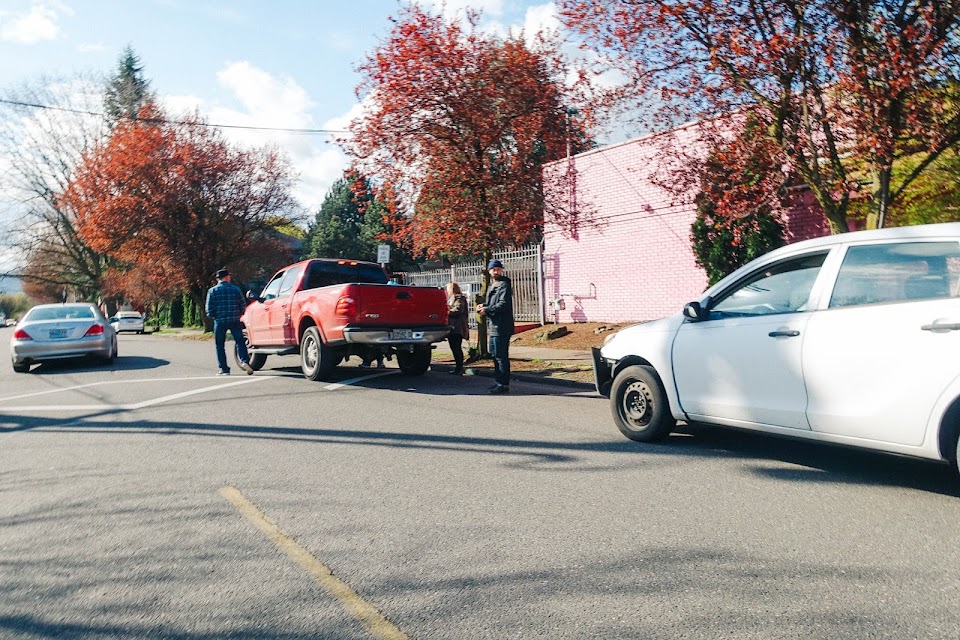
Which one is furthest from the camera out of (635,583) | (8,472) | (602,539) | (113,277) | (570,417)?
(113,277)

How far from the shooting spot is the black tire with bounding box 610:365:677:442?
21.3 ft

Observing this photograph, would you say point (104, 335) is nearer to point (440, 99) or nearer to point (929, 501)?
point (440, 99)

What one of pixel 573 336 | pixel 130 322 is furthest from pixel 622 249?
pixel 130 322

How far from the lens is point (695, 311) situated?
6.16 metres

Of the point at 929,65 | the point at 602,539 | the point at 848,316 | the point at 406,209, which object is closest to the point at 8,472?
the point at 602,539

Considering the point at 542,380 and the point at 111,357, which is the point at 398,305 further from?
the point at 111,357

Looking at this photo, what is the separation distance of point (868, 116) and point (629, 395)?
4520mm

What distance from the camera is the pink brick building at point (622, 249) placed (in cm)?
1770

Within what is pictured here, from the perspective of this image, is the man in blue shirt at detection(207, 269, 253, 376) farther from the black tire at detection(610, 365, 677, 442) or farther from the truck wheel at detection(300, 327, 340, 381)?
the black tire at detection(610, 365, 677, 442)

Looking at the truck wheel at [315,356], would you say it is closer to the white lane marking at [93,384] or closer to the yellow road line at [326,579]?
the white lane marking at [93,384]

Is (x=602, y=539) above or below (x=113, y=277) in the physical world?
below

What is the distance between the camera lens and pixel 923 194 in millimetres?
11164

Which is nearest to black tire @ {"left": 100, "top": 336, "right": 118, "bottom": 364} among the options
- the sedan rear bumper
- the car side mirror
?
the sedan rear bumper

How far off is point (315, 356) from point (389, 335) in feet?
4.64
